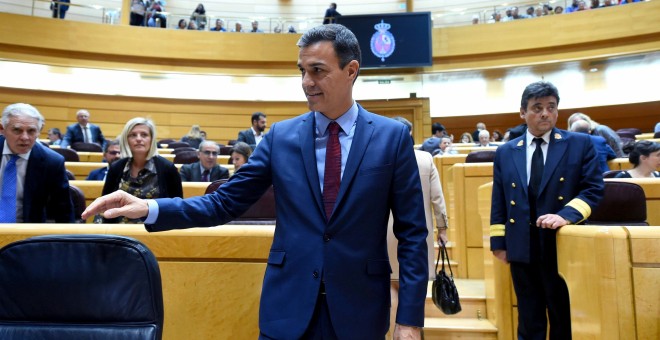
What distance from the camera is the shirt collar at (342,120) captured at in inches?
50.0

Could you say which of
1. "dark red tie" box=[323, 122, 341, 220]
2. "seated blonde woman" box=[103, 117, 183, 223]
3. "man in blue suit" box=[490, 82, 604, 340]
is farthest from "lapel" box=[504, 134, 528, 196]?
"seated blonde woman" box=[103, 117, 183, 223]

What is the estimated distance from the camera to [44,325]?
1107mm

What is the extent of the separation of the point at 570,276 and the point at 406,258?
2.78 feet

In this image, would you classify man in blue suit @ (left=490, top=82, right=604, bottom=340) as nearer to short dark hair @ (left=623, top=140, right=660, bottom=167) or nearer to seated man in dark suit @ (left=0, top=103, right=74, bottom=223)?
short dark hair @ (left=623, top=140, right=660, bottom=167)

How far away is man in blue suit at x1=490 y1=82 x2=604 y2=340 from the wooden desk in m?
1.07

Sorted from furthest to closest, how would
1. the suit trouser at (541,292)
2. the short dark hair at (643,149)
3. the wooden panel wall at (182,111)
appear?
1. the wooden panel wall at (182,111)
2. the short dark hair at (643,149)
3. the suit trouser at (541,292)

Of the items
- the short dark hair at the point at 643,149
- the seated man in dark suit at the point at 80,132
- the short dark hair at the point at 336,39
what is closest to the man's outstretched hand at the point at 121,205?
the short dark hair at the point at 336,39

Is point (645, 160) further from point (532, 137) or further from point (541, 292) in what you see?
point (541, 292)

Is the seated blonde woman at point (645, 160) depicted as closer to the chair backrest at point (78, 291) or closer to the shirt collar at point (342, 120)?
the shirt collar at point (342, 120)

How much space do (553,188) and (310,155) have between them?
1.25 meters

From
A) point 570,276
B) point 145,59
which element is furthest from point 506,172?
point 145,59

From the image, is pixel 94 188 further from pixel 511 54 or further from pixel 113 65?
pixel 511 54

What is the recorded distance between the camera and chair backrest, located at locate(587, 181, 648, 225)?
2262 mm

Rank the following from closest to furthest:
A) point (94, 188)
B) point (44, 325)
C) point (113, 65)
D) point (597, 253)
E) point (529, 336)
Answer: point (44, 325) → point (597, 253) → point (529, 336) → point (94, 188) → point (113, 65)
